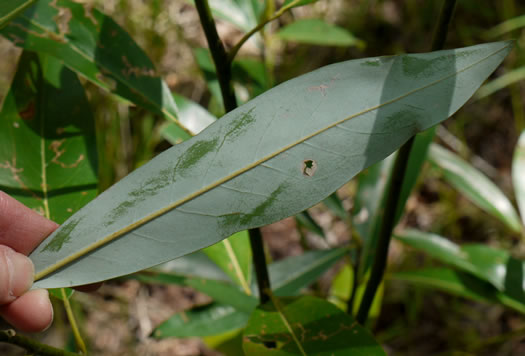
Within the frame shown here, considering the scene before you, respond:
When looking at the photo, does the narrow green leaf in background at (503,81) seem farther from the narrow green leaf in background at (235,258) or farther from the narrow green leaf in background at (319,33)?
the narrow green leaf in background at (235,258)

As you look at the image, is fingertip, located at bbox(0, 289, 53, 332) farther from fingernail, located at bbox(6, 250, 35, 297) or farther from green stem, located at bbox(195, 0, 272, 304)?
green stem, located at bbox(195, 0, 272, 304)

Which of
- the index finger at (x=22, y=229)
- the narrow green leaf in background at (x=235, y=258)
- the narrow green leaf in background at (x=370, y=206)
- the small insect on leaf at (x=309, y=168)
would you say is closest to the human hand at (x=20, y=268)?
the index finger at (x=22, y=229)

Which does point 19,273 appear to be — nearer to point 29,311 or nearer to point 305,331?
point 29,311

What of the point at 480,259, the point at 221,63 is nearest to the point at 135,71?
the point at 221,63

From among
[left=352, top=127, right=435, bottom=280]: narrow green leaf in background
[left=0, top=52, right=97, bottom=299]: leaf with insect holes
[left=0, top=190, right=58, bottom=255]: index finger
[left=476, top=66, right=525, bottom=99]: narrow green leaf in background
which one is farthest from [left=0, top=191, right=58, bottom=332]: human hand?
[left=476, top=66, right=525, bottom=99]: narrow green leaf in background

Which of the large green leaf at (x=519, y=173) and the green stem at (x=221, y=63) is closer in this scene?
the green stem at (x=221, y=63)

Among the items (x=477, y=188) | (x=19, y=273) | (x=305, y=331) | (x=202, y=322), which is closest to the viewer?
(x=19, y=273)

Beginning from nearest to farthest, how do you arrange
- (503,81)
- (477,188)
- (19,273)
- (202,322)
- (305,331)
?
(19,273), (305,331), (202,322), (477,188), (503,81)
